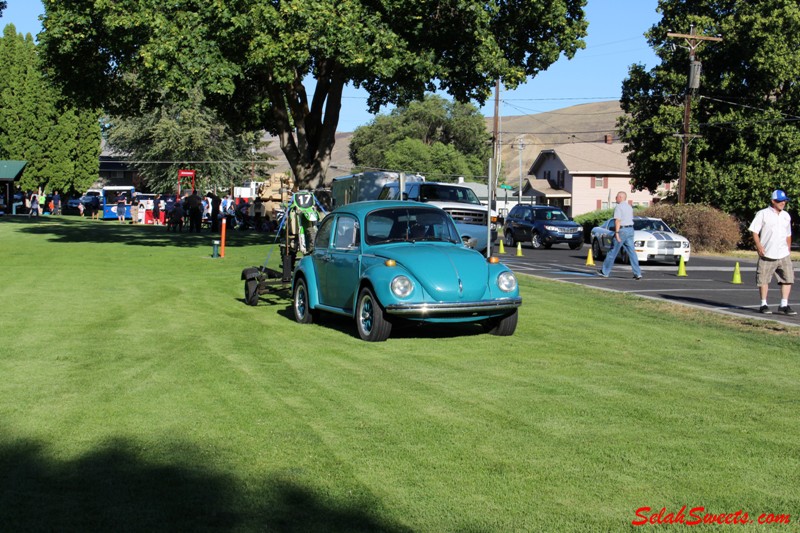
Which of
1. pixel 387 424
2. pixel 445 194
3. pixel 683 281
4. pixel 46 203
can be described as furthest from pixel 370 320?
pixel 46 203

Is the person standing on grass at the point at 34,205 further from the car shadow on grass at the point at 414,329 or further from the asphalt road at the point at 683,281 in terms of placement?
the car shadow on grass at the point at 414,329

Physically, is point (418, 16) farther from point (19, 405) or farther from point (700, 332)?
point (19, 405)

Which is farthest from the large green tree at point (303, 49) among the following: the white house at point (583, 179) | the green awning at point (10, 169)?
the white house at point (583, 179)

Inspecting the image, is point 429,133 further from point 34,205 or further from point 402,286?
point 402,286

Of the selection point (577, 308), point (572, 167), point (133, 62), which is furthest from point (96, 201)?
point (577, 308)

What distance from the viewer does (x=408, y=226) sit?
13070 millimetres

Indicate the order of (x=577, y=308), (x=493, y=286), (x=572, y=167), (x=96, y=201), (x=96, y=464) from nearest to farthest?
(x=96, y=464)
(x=493, y=286)
(x=577, y=308)
(x=96, y=201)
(x=572, y=167)

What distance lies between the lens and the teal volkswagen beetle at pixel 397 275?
38.0ft

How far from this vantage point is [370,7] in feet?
102

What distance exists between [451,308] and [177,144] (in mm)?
73557

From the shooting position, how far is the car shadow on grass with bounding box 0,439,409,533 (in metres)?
5.10

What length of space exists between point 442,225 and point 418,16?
1922 centimetres

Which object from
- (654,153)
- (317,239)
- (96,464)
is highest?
(654,153)

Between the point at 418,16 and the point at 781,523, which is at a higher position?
the point at 418,16
